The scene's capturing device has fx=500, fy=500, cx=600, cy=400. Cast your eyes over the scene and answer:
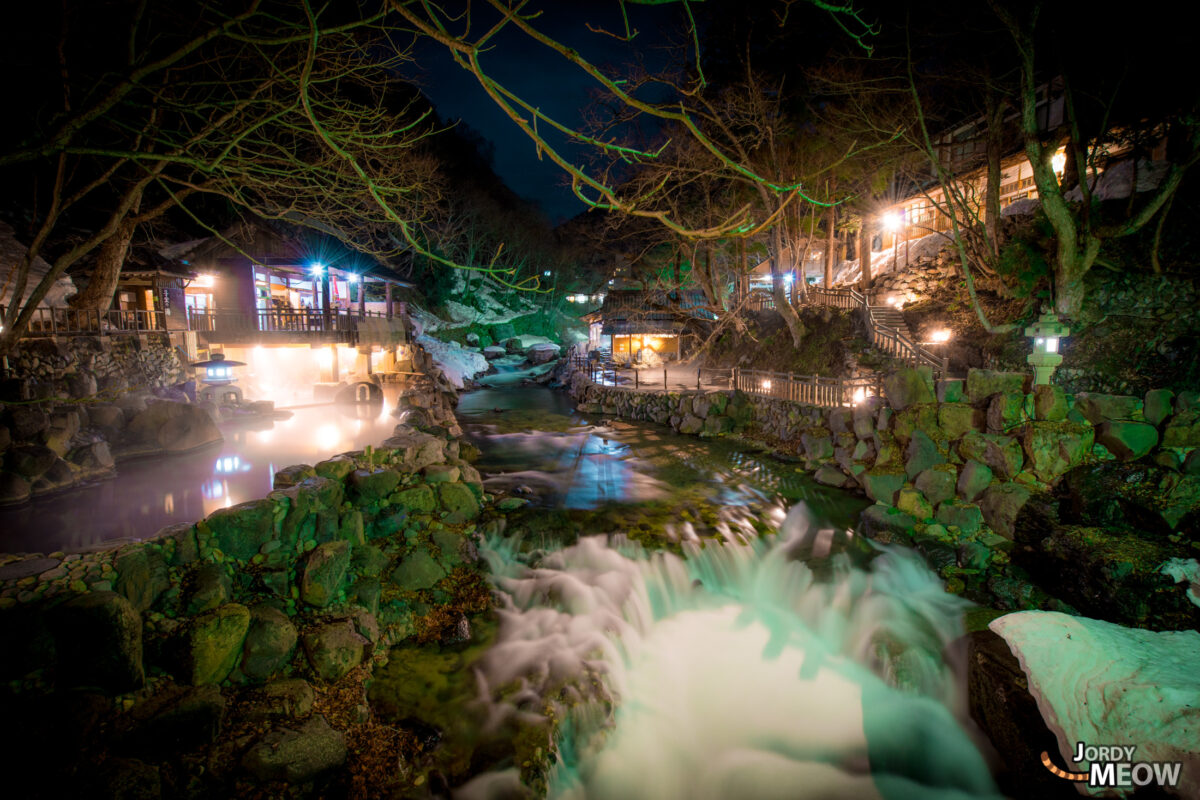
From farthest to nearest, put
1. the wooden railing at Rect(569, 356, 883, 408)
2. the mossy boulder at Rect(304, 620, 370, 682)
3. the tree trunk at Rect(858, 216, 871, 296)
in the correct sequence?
1. the tree trunk at Rect(858, 216, 871, 296)
2. the wooden railing at Rect(569, 356, 883, 408)
3. the mossy boulder at Rect(304, 620, 370, 682)

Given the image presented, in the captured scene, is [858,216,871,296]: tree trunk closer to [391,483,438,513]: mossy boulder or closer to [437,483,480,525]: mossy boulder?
[437,483,480,525]: mossy boulder

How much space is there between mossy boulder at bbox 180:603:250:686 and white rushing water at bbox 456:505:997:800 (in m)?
2.74

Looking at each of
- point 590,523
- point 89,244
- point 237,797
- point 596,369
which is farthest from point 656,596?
point 596,369

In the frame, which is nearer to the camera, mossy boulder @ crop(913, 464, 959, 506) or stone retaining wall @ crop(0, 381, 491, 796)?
stone retaining wall @ crop(0, 381, 491, 796)

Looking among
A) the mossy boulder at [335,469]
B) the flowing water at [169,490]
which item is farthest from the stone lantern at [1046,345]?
the flowing water at [169,490]

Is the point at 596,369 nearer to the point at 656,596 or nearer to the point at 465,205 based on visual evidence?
the point at 656,596

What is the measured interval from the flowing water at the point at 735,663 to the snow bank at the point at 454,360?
22443mm

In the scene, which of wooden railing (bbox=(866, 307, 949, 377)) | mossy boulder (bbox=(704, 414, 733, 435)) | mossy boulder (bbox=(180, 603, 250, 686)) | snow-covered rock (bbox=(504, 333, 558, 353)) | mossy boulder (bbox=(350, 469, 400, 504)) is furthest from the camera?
snow-covered rock (bbox=(504, 333, 558, 353))

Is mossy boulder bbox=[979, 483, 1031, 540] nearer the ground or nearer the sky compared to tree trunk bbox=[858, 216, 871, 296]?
nearer the ground

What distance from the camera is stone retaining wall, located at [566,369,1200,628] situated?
688cm

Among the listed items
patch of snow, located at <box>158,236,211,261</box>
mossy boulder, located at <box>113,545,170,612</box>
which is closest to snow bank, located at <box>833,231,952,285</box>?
mossy boulder, located at <box>113,545,170,612</box>

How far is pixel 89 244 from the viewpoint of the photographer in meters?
5.76

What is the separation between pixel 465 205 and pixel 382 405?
1249 inches

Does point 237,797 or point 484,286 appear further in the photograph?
point 484,286
